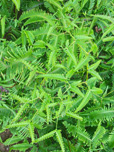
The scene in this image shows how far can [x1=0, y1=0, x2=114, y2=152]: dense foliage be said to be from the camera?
4.62ft

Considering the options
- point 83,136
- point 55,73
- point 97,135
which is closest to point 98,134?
point 97,135

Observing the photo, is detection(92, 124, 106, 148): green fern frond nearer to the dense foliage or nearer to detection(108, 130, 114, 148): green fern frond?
the dense foliage

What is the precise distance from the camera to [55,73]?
150 cm

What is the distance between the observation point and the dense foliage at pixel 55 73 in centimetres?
141

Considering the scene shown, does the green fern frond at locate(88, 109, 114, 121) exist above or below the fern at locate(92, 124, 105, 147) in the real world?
above

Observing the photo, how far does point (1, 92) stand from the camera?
1.66 meters

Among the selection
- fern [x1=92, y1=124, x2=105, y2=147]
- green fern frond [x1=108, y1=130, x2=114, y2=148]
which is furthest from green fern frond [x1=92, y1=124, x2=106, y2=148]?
green fern frond [x1=108, y1=130, x2=114, y2=148]

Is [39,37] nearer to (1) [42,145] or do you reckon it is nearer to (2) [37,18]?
(2) [37,18]

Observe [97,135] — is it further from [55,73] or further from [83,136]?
[55,73]

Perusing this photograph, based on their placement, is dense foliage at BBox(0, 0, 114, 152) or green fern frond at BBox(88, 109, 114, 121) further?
green fern frond at BBox(88, 109, 114, 121)

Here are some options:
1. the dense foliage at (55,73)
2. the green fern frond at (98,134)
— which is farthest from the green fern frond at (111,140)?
the green fern frond at (98,134)

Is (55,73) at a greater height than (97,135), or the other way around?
(55,73)

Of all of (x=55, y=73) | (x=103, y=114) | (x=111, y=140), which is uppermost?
(x=55, y=73)

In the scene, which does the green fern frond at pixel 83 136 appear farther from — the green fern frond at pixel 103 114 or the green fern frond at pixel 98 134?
the green fern frond at pixel 103 114
